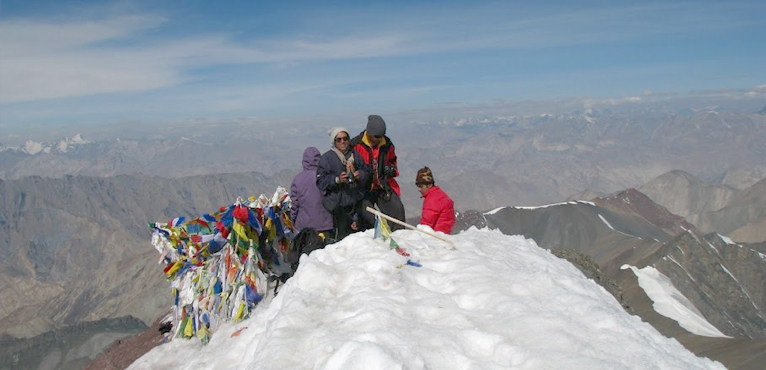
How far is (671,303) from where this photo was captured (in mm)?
71000

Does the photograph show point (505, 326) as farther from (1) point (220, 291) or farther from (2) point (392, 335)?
(1) point (220, 291)

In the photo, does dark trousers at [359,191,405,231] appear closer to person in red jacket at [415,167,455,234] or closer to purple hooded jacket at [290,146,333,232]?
person in red jacket at [415,167,455,234]

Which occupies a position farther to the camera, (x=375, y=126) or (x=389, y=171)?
(x=389, y=171)

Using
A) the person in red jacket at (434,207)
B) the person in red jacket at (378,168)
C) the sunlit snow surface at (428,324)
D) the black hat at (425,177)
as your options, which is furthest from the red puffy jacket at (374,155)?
the sunlit snow surface at (428,324)

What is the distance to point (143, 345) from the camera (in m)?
13.0

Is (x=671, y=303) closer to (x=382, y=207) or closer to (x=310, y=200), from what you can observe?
(x=382, y=207)

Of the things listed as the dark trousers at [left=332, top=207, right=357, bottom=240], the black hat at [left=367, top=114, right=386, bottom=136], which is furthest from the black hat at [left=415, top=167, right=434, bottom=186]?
the dark trousers at [left=332, top=207, right=357, bottom=240]

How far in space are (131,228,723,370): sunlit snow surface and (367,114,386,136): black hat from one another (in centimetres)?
283

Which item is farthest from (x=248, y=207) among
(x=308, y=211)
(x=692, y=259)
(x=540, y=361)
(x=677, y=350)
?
(x=692, y=259)

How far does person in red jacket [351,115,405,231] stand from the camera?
12.7 metres

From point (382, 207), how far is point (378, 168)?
109cm

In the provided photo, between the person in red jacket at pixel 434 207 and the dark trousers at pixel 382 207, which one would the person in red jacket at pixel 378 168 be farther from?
the person in red jacket at pixel 434 207

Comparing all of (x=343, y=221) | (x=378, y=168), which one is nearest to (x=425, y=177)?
(x=378, y=168)

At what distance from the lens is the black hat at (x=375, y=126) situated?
12.5 m
